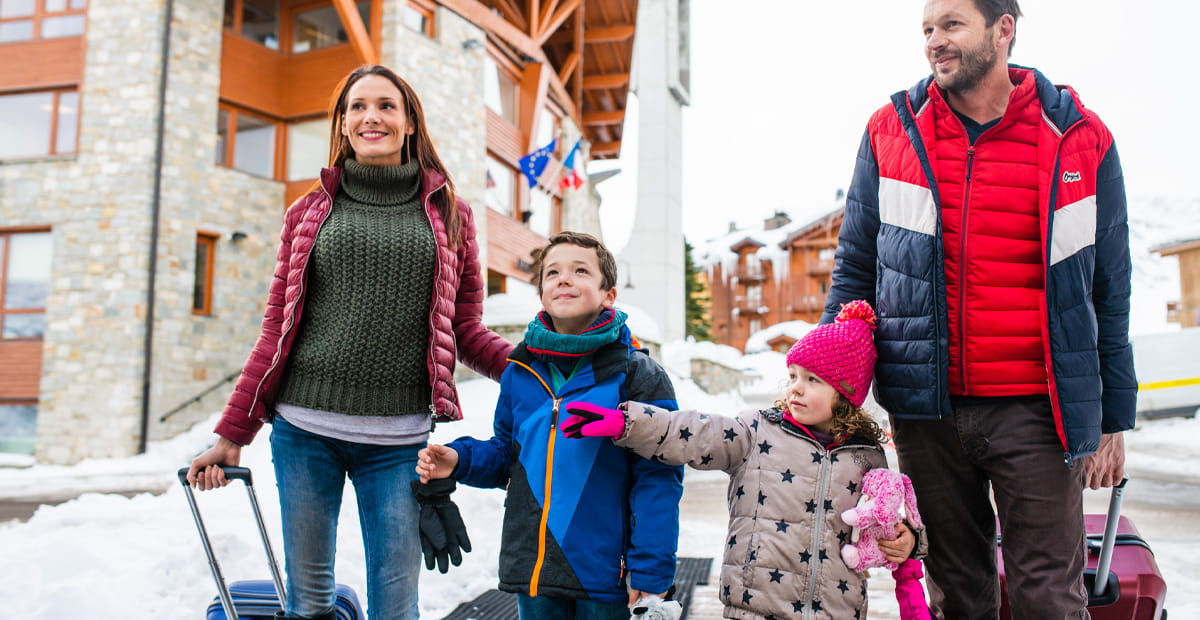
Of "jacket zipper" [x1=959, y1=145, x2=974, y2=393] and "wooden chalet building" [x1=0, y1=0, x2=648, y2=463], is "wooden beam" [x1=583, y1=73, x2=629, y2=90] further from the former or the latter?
"jacket zipper" [x1=959, y1=145, x2=974, y2=393]

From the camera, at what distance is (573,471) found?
2318 mm

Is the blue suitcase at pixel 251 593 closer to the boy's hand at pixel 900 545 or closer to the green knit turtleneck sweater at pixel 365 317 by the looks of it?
the green knit turtleneck sweater at pixel 365 317

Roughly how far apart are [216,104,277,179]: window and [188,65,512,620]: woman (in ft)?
42.9

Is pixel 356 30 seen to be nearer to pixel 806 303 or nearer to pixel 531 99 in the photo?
pixel 531 99

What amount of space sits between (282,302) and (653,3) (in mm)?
26108

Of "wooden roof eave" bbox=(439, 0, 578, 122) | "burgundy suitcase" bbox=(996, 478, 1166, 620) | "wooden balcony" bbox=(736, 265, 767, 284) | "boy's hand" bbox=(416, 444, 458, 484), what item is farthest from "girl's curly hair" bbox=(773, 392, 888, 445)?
"wooden balcony" bbox=(736, 265, 767, 284)

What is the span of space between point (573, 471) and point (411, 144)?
1.26 metres

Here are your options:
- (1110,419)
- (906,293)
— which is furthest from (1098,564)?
(906,293)

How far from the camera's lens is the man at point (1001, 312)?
2258mm

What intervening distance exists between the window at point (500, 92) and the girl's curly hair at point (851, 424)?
15.0 meters

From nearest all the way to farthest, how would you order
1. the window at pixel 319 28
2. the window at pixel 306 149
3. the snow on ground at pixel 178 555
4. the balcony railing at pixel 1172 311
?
the snow on ground at pixel 178 555 → the window at pixel 306 149 → the window at pixel 319 28 → the balcony railing at pixel 1172 311

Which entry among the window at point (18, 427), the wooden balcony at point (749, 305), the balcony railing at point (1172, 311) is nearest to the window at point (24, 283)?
the window at point (18, 427)

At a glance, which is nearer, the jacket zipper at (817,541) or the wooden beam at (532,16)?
the jacket zipper at (817,541)

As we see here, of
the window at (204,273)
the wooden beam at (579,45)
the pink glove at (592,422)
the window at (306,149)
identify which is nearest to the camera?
the pink glove at (592,422)
